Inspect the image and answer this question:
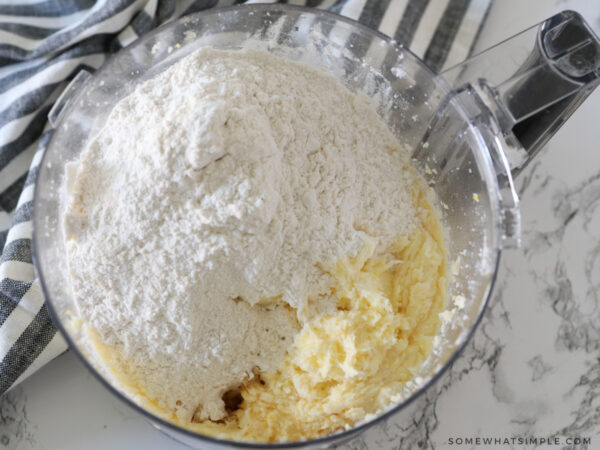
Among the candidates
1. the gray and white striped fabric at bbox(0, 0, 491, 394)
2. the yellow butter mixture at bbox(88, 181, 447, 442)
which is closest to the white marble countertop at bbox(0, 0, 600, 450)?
the yellow butter mixture at bbox(88, 181, 447, 442)

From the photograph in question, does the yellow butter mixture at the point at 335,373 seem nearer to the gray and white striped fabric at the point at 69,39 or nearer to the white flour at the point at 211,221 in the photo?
the white flour at the point at 211,221

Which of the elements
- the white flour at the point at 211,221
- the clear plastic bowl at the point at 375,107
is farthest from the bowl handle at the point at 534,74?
the white flour at the point at 211,221

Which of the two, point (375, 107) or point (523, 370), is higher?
point (375, 107)

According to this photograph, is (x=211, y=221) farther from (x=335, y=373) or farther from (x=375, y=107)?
(x=375, y=107)

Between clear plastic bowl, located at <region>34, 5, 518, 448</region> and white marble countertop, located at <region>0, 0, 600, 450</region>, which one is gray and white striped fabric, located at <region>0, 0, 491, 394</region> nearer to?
clear plastic bowl, located at <region>34, 5, 518, 448</region>

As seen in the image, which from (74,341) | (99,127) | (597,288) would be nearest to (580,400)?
(597,288)

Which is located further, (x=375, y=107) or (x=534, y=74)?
(x=375, y=107)

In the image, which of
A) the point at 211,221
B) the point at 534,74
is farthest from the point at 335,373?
the point at 534,74
